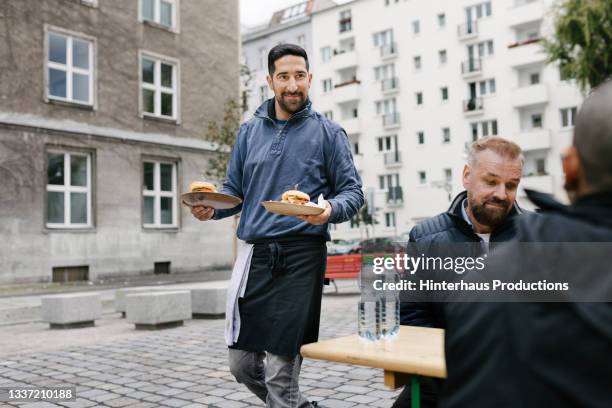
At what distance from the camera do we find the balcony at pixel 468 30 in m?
46.9

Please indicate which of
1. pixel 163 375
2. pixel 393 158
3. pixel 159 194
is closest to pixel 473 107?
pixel 393 158

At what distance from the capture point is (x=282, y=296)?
3.39 m

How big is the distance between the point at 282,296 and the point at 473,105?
45.7 m

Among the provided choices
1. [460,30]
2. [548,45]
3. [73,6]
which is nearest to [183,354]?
[73,6]

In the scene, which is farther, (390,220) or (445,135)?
(390,220)

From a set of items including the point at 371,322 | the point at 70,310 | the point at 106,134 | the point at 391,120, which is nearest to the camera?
the point at 371,322

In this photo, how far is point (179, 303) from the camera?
10.4 metres

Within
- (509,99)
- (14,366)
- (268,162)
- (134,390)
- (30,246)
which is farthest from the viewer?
(509,99)

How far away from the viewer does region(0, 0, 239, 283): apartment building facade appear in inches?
739

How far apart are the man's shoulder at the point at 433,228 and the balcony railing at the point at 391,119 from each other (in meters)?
48.4

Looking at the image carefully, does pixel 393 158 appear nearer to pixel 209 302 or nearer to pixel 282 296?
pixel 209 302

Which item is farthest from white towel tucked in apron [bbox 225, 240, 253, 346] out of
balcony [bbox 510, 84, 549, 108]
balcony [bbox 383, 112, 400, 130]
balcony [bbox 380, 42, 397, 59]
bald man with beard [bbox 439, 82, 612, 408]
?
balcony [bbox 380, 42, 397, 59]

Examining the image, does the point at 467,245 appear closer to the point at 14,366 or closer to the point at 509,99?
the point at 14,366

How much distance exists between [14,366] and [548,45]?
71.0 ft
